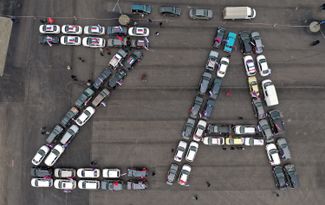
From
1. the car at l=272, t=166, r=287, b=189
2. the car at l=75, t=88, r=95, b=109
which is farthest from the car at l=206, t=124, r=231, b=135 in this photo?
the car at l=75, t=88, r=95, b=109

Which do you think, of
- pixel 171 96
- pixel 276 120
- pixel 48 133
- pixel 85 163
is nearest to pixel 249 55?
pixel 276 120

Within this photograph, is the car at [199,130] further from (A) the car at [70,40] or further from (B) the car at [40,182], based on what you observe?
(B) the car at [40,182]

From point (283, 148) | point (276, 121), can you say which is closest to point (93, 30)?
point (276, 121)

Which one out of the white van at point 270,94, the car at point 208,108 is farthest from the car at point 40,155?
the white van at point 270,94

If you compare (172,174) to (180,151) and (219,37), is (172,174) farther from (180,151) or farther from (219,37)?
(219,37)

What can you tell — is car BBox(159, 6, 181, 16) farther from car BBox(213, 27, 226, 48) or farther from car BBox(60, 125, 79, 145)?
car BBox(60, 125, 79, 145)

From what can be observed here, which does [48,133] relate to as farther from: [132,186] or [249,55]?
[249,55]
